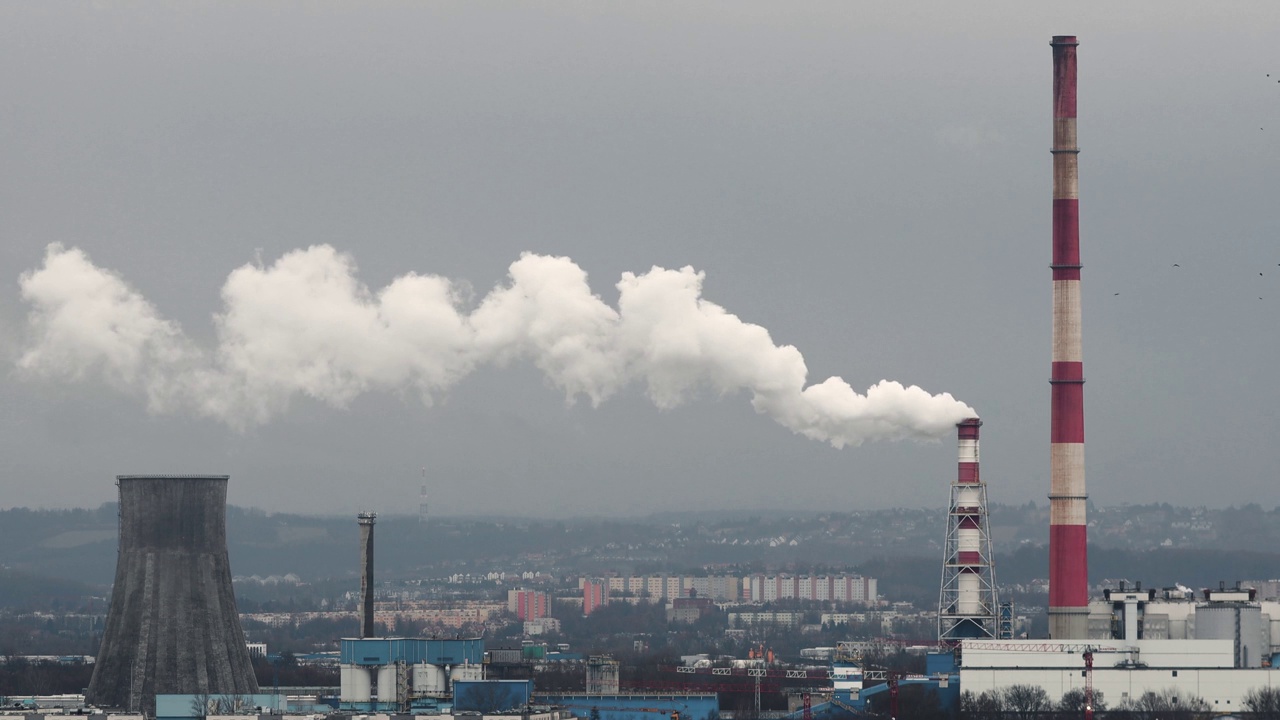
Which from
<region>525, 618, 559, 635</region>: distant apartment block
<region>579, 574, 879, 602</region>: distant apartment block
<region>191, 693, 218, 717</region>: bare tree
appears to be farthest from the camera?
<region>579, 574, 879, 602</region>: distant apartment block

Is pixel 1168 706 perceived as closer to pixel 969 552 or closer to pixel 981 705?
pixel 981 705

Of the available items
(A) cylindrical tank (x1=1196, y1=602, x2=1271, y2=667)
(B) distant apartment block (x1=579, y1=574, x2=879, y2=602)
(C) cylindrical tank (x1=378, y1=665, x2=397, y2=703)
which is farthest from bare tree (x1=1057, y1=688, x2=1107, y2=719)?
(B) distant apartment block (x1=579, y1=574, x2=879, y2=602)

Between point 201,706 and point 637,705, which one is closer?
point 201,706

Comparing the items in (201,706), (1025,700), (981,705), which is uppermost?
(1025,700)

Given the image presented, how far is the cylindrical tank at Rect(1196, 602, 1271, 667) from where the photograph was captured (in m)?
64.5

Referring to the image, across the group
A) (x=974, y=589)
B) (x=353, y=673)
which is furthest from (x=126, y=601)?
(x=974, y=589)

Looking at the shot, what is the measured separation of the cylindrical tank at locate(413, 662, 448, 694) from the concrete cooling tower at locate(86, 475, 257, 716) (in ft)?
15.0

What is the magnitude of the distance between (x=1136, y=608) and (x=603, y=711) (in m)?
15.6

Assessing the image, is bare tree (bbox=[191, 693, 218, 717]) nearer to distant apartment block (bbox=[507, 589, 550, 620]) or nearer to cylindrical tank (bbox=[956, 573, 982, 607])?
cylindrical tank (bbox=[956, 573, 982, 607])

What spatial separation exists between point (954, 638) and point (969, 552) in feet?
10.3

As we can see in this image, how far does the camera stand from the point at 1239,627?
64688 mm

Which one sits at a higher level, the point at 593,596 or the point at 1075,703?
the point at 593,596

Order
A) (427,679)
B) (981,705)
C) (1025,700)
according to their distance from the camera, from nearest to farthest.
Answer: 1. (981,705)
2. (1025,700)
3. (427,679)

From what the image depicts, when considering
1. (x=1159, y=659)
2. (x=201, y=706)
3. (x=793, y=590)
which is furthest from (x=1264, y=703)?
(x=793, y=590)
